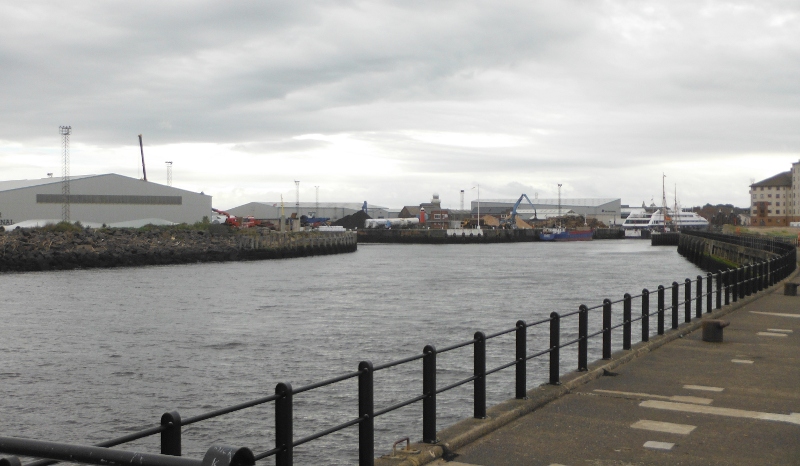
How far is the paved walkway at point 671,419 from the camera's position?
8836 mm

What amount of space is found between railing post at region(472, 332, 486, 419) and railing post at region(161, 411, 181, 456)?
476 centimetres

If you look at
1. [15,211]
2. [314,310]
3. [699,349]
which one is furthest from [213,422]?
[15,211]

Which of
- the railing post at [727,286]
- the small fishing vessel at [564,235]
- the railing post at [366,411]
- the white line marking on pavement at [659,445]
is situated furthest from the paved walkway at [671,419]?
the small fishing vessel at [564,235]

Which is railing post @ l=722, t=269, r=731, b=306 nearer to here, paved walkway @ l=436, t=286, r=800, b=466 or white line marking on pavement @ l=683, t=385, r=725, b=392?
paved walkway @ l=436, t=286, r=800, b=466

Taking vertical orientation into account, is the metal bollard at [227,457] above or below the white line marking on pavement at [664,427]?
above

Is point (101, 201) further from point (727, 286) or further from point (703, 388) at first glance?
point (703, 388)

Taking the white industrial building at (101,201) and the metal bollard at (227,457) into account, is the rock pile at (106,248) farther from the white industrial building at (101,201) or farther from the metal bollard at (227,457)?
the metal bollard at (227,457)

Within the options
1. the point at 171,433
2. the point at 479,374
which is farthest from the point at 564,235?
the point at 171,433

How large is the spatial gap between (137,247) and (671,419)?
253 feet

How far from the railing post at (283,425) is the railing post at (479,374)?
3420mm

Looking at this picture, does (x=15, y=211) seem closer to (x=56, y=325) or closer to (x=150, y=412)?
(x=56, y=325)

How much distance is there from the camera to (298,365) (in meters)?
24.0

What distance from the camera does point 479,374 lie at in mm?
10047

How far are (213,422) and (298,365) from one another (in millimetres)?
6131
